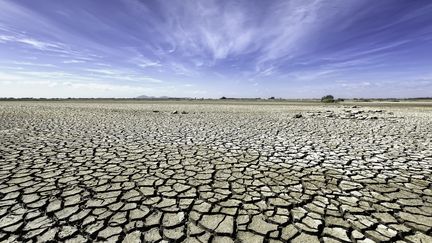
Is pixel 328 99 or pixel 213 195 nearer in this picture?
pixel 213 195

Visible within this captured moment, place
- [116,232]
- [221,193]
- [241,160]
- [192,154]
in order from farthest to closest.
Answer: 1. [192,154]
2. [241,160]
3. [221,193]
4. [116,232]

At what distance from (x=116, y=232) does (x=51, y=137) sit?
6.06 meters

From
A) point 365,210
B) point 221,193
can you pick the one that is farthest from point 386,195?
point 221,193

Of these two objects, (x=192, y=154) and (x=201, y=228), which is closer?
(x=201, y=228)

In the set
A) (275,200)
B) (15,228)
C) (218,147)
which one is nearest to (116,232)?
(15,228)

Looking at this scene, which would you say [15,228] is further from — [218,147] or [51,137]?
[51,137]

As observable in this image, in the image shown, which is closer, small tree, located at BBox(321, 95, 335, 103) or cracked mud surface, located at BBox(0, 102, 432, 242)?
cracked mud surface, located at BBox(0, 102, 432, 242)

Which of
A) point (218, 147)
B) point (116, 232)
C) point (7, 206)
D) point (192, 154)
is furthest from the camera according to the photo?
point (218, 147)

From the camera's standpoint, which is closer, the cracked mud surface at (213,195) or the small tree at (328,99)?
the cracked mud surface at (213,195)

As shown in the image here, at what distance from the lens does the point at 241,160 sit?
456 cm

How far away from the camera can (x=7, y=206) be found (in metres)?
2.57

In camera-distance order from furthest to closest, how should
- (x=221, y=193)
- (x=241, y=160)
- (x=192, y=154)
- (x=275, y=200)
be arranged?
(x=192, y=154)
(x=241, y=160)
(x=221, y=193)
(x=275, y=200)

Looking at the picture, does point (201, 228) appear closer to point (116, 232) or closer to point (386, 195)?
point (116, 232)

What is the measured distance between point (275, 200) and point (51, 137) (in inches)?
269
